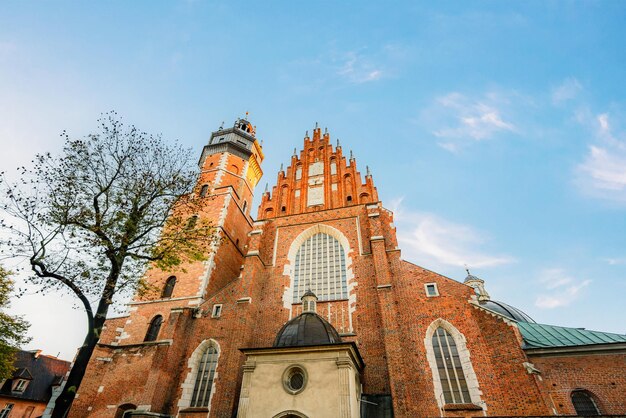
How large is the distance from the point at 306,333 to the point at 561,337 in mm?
12060

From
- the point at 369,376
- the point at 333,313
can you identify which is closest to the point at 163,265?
the point at 333,313

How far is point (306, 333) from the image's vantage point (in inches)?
540

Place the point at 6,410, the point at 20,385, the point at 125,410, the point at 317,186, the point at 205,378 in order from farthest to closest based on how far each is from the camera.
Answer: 1. the point at 20,385
2. the point at 6,410
3. the point at 317,186
4. the point at 205,378
5. the point at 125,410

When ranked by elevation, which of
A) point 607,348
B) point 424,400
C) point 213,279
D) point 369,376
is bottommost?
point 424,400

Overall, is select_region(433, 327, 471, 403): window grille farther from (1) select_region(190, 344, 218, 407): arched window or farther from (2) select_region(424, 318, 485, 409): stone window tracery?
(1) select_region(190, 344, 218, 407): arched window

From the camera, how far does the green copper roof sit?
1462 centimetres

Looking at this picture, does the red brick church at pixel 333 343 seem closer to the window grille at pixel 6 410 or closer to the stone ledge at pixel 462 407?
the stone ledge at pixel 462 407

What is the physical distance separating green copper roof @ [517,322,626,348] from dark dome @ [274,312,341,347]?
922cm

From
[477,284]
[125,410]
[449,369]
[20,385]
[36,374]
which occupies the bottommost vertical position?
[125,410]

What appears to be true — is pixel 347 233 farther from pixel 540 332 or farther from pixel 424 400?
pixel 540 332

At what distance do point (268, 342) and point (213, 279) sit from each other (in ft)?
20.6

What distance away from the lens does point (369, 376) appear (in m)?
14.2

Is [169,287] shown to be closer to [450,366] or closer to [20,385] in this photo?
[450,366]

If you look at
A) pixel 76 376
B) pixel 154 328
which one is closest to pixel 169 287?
pixel 154 328
